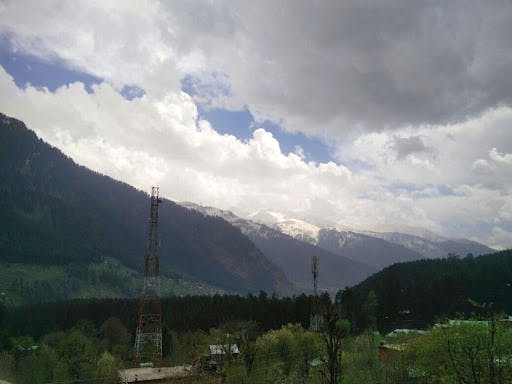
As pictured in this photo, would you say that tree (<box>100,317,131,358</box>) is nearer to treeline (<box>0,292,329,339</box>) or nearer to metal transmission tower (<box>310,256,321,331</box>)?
treeline (<box>0,292,329,339</box>)

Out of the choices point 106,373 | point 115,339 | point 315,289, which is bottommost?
point 115,339

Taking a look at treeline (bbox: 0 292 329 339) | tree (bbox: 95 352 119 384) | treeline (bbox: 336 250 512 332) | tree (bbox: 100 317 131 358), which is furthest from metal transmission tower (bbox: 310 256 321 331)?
treeline (bbox: 336 250 512 332)

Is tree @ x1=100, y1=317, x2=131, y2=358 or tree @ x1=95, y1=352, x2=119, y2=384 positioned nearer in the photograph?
tree @ x1=95, y1=352, x2=119, y2=384

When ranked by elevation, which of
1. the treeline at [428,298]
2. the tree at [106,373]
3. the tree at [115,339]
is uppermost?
the treeline at [428,298]

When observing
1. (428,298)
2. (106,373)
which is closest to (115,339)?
(106,373)

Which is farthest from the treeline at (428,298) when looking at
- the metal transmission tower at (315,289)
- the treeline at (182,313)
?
the metal transmission tower at (315,289)

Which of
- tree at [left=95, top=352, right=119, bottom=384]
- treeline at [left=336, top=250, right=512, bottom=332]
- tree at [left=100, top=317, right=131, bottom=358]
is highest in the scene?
treeline at [left=336, top=250, right=512, bottom=332]

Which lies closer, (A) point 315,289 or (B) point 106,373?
(A) point 315,289

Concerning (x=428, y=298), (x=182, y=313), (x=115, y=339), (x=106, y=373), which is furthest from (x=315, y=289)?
(x=428, y=298)

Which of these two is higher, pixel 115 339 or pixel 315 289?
pixel 315 289

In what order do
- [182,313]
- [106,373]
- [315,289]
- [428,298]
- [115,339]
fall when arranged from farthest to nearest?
[428,298] < [182,313] < [115,339] < [106,373] < [315,289]

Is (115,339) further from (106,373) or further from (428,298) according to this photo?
(428,298)

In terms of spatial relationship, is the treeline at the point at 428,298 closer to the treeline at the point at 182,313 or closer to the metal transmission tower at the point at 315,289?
the treeline at the point at 182,313

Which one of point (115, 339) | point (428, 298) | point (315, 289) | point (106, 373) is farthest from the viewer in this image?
point (428, 298)
